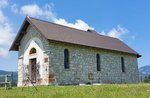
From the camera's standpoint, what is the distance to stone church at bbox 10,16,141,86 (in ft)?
82.5

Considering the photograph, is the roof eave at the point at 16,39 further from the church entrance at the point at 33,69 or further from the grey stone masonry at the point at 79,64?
the church entrance at the point at 33,69

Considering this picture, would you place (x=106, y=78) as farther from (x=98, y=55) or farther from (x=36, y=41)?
(x=36, y=41)

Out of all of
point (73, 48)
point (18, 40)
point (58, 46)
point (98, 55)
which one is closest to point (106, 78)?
point (98, 55)

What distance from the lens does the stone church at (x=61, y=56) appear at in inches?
990

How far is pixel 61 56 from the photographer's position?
2584 centimetres

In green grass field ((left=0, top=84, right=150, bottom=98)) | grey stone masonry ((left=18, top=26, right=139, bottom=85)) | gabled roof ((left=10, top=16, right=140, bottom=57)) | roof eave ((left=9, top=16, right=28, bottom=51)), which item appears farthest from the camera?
roof eave ((left=9, top=16, right=28, bottom=51))

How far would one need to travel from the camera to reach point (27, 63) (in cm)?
2786

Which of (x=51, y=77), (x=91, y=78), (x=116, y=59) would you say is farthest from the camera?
(x=116, y=59)

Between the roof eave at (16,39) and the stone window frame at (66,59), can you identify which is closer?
the stone window frame at (66,59)

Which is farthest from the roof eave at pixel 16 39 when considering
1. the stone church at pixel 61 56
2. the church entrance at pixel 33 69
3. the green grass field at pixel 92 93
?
the green grass field at pixel 92 93

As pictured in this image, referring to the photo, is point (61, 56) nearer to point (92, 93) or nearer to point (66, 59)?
point (66, 59)

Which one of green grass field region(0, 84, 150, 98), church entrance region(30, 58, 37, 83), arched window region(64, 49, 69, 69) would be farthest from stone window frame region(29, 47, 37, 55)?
green grass field region(0, 84, 150, 98)

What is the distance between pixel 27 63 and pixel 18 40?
2.85 m

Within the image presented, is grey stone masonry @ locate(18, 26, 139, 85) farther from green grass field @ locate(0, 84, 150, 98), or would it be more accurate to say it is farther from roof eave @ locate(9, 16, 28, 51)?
green grass field @ locate(0, 84, 150, 98)
